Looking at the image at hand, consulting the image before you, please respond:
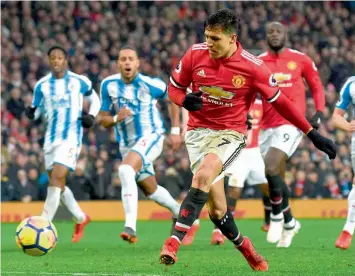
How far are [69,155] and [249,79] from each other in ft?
15.0

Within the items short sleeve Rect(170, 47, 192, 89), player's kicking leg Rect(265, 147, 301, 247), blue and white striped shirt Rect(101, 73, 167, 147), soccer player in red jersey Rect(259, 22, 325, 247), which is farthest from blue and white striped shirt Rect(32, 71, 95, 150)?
short sleeve Rect(170, 47, 192, 89)

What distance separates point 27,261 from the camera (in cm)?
942

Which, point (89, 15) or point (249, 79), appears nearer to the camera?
point (249, 79)

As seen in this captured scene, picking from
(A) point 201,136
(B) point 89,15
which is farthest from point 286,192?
(B) point 89,15

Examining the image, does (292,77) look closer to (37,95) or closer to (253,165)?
(253,165)

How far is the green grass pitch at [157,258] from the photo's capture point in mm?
8156

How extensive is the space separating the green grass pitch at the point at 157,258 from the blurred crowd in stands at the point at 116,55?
5214mm

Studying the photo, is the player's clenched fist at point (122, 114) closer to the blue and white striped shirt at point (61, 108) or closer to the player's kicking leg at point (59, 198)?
the blue and white striped shirt at point (61, 108)

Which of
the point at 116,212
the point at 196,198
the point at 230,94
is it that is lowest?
the point at 116,212

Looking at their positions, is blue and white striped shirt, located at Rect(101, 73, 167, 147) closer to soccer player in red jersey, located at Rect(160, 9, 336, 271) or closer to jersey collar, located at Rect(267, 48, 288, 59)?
jersey collar, located at Rect(267, 48, 288, 59)

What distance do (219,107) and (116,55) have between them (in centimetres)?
1548

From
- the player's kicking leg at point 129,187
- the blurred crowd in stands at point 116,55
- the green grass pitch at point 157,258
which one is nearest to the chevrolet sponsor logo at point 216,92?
the green grass pitch at point 157,258

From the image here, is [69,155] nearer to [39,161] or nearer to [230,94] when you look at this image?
[230,94]

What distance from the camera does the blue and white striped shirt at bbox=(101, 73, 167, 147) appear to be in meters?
11.8
